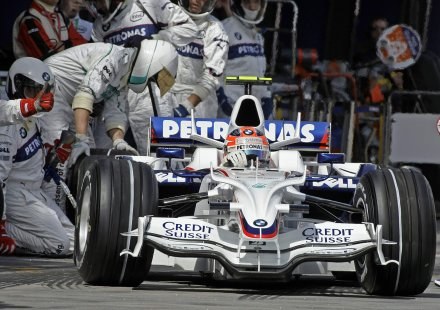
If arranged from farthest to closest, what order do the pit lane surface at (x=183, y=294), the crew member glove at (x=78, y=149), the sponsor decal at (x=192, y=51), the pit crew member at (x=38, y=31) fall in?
the sponsor decal at (x=192, y=51) → the pit crew member at (x=38, y=31) → the crew member glove at (x=78, y=149) → the pit lane surface at (x=183, y=294)

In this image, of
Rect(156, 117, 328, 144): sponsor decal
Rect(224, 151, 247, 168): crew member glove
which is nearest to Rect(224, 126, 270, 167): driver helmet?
Rect(224, 151, 247, 168): crew member glove

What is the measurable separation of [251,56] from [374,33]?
17.3 feet

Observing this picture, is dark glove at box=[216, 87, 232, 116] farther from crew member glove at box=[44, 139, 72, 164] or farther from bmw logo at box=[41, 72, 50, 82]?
bmw logo at box=[41, 72, 50, 82]

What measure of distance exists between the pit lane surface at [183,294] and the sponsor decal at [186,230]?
37 centimetres

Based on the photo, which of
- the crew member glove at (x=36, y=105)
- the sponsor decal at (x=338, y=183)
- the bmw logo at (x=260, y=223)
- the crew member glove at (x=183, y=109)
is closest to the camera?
the bmw logo at (x=260, y=223)

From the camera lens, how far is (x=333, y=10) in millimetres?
24250

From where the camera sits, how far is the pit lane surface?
9.63 metres

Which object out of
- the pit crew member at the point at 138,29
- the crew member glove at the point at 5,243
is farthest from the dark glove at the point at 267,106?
the crew member glove at the point at 5,243

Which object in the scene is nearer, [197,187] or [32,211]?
[197,187]

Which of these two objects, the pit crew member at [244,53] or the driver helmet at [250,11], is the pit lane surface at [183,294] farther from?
the driver helmet at [250,11]

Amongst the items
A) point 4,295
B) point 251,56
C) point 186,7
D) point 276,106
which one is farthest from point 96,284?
point 276,106

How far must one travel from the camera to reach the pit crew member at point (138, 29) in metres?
16.4

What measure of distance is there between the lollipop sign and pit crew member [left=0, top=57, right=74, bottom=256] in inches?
302

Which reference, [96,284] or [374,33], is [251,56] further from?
[96,284]
